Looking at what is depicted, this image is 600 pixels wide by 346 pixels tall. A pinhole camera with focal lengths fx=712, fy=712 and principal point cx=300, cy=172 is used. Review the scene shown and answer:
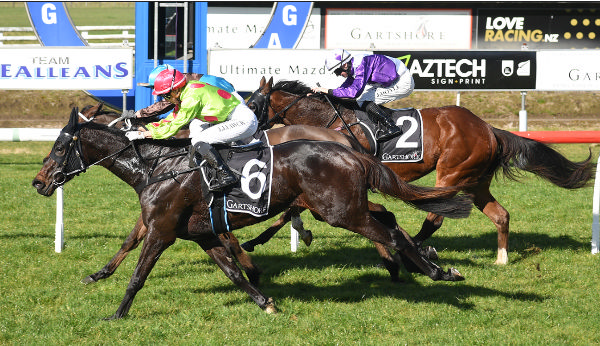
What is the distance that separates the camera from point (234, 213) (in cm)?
511

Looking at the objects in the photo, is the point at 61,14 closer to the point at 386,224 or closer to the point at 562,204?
the point at 562,204

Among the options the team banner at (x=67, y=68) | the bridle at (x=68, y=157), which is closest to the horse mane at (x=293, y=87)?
the bridle at (x=68, y=157)

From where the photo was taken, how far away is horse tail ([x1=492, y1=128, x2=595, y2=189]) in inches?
270

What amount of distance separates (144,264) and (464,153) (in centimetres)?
333

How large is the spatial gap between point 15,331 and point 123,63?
27.6 feet

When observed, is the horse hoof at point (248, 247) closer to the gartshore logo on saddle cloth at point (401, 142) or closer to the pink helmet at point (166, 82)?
the gartshore logo on saddle cloth at point (401, 142)

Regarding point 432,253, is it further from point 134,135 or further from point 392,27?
point 392,27

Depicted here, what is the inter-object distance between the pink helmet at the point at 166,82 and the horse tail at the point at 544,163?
343 centimetres

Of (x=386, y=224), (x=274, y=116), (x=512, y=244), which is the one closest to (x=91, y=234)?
(x=274, y=116)

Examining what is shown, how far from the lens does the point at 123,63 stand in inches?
493

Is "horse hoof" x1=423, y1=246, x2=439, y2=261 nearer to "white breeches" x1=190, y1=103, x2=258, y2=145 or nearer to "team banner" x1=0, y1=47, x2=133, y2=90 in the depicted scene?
"white breeches" x1=190, y1=103, x2=258, y2=145

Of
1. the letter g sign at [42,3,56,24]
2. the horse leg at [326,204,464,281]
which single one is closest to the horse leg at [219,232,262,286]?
the horse leg at [326,204,464,281]

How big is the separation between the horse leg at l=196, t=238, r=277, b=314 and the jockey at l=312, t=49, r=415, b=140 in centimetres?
210

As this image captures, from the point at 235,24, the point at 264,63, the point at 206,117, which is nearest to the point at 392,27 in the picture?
the point at 235,24
